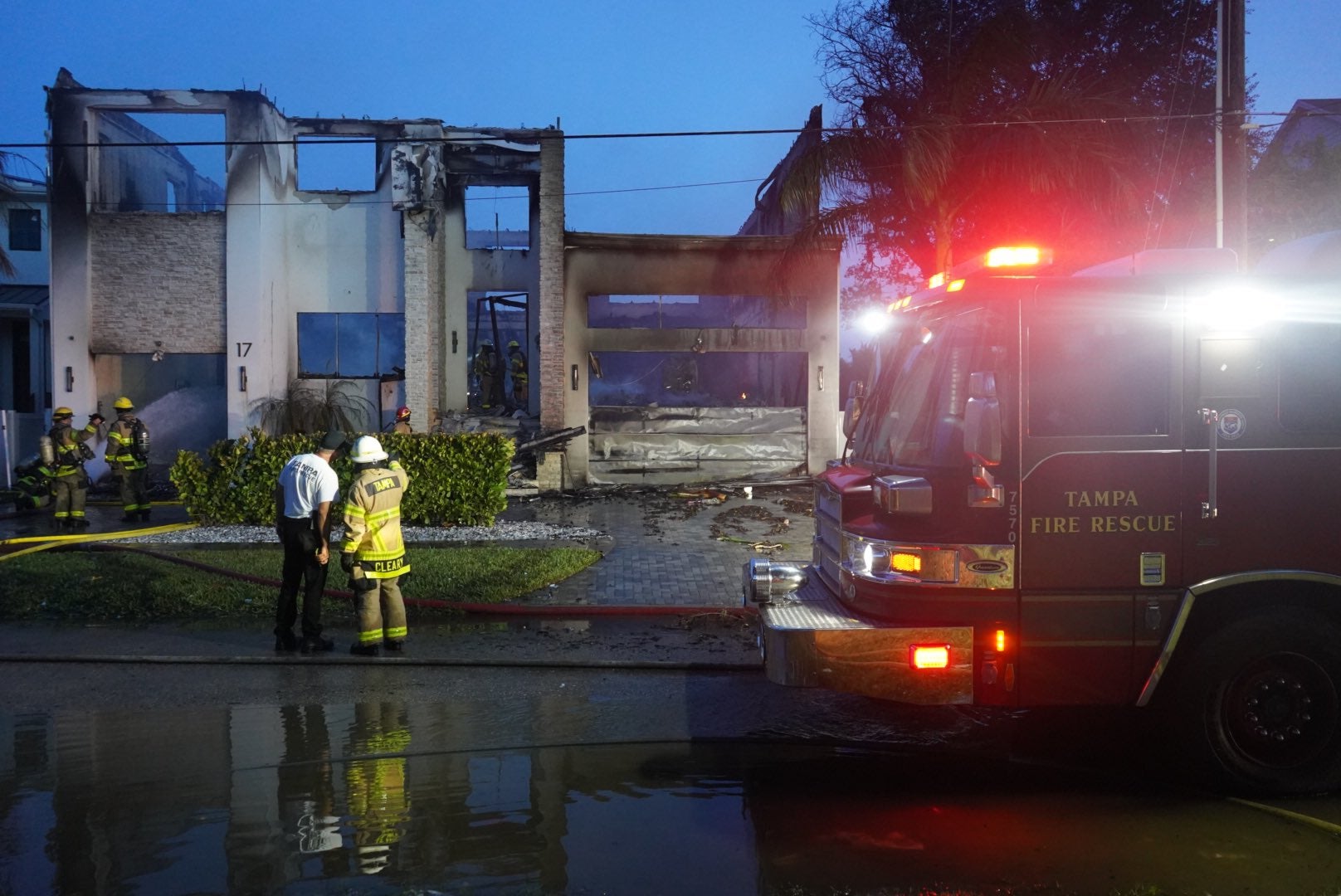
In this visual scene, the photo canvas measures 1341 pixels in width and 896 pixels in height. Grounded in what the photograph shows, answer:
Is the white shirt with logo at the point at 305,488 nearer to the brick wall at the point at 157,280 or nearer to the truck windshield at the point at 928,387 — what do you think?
the truck windshield at the point at 928,387

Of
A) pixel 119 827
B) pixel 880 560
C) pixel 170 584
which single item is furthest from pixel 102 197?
pixel 880 560

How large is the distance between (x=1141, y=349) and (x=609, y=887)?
3.46 metres

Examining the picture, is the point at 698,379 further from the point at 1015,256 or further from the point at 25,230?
the point at 25,230

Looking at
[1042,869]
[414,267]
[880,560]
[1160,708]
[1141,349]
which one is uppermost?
[414,267]

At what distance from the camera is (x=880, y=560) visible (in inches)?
191

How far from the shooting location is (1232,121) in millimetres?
10719

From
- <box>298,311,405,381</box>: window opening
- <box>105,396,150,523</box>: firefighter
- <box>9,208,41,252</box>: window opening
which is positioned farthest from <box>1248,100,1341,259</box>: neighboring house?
<box>9,208,41,252</box>: window opening

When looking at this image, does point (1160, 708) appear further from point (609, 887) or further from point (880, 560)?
point (609, 887)

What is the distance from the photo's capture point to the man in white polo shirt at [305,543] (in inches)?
315

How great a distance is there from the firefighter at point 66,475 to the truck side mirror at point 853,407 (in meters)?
12.4

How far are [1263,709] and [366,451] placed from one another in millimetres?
6066

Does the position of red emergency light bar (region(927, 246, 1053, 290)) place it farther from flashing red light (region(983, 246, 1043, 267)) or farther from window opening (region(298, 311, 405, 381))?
window opening (region(298, 311, 405, 381))

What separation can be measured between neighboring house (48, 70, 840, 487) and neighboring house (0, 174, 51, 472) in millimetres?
3335

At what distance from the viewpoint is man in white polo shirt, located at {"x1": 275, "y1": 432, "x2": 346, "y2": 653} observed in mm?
8000
